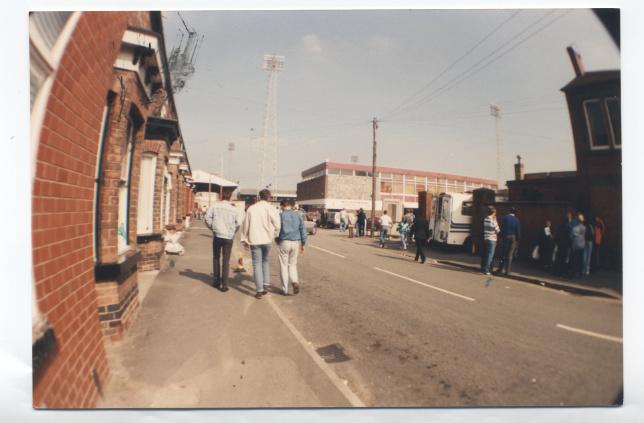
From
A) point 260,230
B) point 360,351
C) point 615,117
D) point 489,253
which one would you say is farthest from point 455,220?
point 360,351

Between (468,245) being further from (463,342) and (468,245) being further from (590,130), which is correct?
(463,342)

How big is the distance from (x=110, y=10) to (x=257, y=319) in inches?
145

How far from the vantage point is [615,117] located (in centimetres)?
340

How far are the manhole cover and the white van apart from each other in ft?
37.5

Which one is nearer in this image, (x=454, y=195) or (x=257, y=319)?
(x=257, y=319)

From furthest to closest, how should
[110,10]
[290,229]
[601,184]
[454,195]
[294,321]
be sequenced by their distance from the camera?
[454,195]
[290,229]
[294,321]
[601,184]
[110,10]

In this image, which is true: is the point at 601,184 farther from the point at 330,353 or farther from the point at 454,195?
the point at 454,195

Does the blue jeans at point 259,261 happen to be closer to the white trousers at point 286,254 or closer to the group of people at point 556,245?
the white trousers at point 286,254

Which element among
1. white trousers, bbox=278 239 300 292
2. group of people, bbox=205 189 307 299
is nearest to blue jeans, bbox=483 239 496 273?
group of people, bbox=205 189 307 299

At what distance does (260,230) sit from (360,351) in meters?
2.48

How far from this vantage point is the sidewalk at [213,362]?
8.63 ft

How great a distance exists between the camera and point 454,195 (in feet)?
45.8

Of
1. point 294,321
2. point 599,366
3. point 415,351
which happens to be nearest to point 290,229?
point 294,321

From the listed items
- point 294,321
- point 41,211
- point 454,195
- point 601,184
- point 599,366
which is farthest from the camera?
point 454,195
